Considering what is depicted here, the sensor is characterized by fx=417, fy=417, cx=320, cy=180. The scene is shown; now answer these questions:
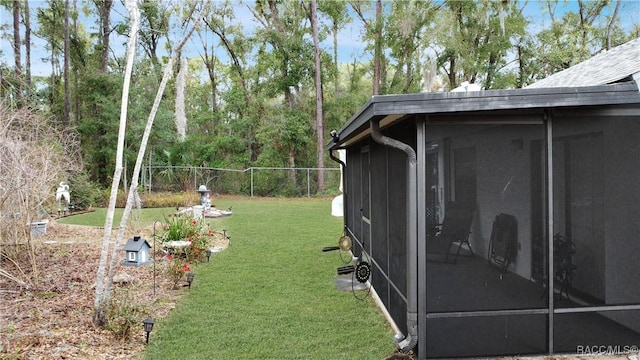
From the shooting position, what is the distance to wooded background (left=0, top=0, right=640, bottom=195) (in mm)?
18234

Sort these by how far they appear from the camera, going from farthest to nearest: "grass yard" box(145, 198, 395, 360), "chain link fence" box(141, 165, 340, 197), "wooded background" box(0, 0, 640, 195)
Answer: "wooded background" box(0, 0, 640, 195) < "chain link fence" box(141, 165, 340, 197) < "grass yard" box(145, 198, 395, 360)

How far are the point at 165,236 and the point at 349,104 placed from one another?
50.4 feet

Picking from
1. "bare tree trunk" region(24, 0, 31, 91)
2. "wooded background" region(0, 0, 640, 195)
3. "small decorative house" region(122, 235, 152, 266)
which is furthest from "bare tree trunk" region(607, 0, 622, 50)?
"bare tree trunk" region(24, 0, 31, 91)

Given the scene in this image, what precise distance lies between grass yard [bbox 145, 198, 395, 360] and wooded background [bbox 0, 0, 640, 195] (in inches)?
460

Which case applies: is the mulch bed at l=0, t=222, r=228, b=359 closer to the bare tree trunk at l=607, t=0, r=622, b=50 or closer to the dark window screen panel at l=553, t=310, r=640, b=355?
the dark window screen panel at l=553, t=310, r=640, b=355

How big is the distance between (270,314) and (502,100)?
9.88 ft

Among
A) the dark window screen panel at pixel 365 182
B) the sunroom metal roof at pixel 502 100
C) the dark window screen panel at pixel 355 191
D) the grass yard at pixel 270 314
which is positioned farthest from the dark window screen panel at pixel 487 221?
the dark window screen panel at pixel 355 191

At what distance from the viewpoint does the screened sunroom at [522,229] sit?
124 inches

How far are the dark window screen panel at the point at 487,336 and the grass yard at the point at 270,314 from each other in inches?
19.1

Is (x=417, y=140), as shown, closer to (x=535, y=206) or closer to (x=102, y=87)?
(x=535, y=206)

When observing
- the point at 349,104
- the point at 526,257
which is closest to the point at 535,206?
the point at 526,257

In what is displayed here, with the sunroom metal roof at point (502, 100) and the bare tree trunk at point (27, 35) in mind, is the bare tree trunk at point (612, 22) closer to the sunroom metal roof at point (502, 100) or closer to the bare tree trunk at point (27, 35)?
the sunroom metal roof at point (502, 100)

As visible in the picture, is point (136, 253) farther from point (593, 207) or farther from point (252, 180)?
point (252, 180)

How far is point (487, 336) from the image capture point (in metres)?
3.18
